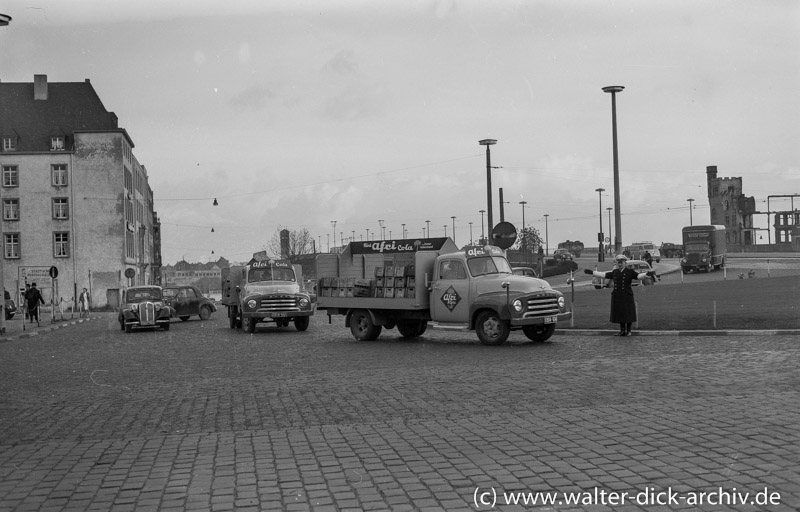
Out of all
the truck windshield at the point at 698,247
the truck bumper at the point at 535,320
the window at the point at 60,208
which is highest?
the window at the point at 60,208

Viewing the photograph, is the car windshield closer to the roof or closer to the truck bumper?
the truck bumper

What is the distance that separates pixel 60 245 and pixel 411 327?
6124cm

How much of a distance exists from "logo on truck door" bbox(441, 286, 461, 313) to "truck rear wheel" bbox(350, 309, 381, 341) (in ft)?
8.76

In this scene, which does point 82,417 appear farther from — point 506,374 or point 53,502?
point 506,374

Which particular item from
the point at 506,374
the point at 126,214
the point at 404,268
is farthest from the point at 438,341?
the point at 126,214

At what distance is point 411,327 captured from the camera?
24.7 m

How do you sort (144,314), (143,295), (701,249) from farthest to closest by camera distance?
(701,249), (143,295), (144,314)

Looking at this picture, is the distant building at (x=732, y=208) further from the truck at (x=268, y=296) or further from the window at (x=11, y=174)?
the truck at (x=268, y=296)

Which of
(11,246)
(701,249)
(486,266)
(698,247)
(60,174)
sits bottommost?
(486,266)

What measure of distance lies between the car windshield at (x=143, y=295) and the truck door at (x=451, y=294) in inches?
634

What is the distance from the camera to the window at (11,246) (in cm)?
7712

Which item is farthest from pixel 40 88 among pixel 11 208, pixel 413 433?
pixel 413 433

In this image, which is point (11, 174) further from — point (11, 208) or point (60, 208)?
point (60, 208)

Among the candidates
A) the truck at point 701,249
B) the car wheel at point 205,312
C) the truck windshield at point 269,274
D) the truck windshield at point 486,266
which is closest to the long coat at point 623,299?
the truck windshield at point 486,266
